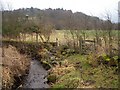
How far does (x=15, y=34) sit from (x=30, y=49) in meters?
3.21

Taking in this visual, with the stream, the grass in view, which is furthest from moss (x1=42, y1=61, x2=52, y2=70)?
the grass

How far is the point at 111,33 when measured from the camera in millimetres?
15914

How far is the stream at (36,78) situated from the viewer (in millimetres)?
13602

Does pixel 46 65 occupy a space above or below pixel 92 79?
below

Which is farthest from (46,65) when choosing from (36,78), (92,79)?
(92,79)

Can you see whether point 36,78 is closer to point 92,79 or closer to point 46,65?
point 46,65

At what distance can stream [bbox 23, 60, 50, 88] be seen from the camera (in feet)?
44.6

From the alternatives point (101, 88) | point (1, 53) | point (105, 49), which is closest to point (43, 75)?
point (1, 53)

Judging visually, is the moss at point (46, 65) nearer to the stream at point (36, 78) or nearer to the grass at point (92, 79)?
the stream at point (36, 78)

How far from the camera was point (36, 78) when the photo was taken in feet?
50.7

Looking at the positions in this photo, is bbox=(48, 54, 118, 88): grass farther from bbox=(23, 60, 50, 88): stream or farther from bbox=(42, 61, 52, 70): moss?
bbox=(42, 61, 52, 70): moss

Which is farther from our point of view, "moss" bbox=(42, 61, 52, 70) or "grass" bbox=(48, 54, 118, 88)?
"moss" bbox=(42, 61, 52, 70)

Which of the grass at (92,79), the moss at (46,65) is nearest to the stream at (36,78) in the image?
the moss at (46,65)

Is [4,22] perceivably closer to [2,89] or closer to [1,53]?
[1,53]
